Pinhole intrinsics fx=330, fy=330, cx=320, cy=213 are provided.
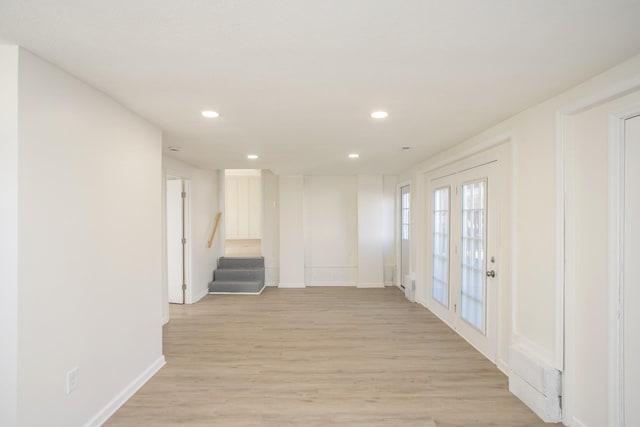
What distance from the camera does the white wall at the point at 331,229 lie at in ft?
22.9

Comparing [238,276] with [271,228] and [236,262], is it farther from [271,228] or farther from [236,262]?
[271,228]

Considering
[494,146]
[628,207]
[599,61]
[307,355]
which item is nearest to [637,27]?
[599,61]

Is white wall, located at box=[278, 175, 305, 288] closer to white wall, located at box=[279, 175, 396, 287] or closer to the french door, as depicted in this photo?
white wall, located at box=[279, 175, 396, 287]

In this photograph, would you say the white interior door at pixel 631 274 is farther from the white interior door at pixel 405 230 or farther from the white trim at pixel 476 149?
the white interior door at pixel 405 230

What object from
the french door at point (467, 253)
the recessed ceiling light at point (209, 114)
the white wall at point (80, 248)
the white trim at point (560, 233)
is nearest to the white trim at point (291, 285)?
the french door at point (467, 253)

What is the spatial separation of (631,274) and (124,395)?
11.6 feet

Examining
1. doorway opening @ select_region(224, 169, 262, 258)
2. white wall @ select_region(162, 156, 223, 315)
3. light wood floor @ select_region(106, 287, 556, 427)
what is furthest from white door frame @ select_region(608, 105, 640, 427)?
doorway opening @ select_region(224, 169, 262, 258)

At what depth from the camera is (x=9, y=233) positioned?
1666 mm

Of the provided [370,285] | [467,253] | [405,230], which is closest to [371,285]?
[370,285]

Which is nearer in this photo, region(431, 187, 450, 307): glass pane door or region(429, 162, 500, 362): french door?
region(429, 162, 500, 362): french door

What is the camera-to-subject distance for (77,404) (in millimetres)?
2084

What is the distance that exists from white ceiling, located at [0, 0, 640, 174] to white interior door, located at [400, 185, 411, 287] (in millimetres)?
3421

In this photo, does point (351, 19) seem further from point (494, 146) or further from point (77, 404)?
point (77, 404)

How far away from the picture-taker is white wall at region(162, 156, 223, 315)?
5230mm
